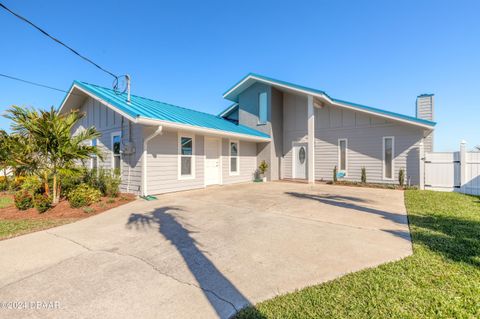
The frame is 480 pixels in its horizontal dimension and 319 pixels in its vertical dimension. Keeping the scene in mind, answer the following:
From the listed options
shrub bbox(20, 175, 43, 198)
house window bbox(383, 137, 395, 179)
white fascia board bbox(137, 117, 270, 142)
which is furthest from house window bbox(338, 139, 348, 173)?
shrub bbox(20, 175, 43, 198)

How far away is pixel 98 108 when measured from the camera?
1075cm

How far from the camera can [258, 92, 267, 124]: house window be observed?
545 inches

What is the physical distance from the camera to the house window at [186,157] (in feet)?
31.3

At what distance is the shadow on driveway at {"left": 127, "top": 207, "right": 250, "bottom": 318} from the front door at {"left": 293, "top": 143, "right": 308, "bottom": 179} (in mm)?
→ 9736

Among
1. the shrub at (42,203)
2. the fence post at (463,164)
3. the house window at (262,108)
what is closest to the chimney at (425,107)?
the fence post at (463,164)

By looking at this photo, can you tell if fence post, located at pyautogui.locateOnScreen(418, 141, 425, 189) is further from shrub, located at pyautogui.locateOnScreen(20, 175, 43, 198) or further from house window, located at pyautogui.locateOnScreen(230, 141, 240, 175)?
shrub, located at pyautogui.locateOnScreen(20, 175, 43, 198)

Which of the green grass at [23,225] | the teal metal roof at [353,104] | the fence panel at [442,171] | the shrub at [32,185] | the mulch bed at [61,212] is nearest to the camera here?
the green grass at [23,225]

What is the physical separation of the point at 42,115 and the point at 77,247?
4922 mm

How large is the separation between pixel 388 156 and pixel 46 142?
14.0 m

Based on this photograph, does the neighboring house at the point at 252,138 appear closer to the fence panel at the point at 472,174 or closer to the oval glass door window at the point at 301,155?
the oval glass door window at the point at 301,155

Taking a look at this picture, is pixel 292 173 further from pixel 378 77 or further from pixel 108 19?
pixel 108 19

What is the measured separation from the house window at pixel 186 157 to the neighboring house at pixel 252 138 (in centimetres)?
4

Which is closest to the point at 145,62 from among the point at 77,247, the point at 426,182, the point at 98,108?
the point at 98,108

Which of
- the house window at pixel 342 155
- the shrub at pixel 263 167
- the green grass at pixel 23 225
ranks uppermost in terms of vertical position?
the house window at pixel 342 155
